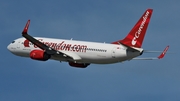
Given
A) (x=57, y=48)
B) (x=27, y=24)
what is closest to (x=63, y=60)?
(x=57, y=48)

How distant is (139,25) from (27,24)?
2005cm

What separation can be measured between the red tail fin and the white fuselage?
2476 mm

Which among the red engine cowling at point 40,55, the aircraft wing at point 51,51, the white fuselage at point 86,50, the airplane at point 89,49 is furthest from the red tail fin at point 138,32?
the red engine cowling at point 40,55

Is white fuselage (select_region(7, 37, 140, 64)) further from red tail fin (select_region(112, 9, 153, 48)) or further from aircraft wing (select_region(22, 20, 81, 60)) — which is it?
red tail fin (select_region(112, 9, 153, 48))

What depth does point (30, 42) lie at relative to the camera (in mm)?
127500

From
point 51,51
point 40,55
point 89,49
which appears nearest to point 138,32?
point 89,49

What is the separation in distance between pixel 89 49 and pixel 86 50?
23.4 inches

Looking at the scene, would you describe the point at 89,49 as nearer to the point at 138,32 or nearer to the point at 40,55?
the point at 40,55

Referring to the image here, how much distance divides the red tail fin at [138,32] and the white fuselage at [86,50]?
8.12ft

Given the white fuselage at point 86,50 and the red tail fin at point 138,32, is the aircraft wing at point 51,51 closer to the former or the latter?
the white fuselage at point 86,50

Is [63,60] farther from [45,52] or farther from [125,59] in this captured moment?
[125,59]

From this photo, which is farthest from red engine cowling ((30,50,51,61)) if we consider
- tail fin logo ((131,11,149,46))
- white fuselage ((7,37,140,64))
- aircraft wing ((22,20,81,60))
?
tail fin logo ((131,11,149,46))

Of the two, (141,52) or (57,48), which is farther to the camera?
(57,48)

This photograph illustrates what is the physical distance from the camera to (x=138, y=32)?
12162 cm
